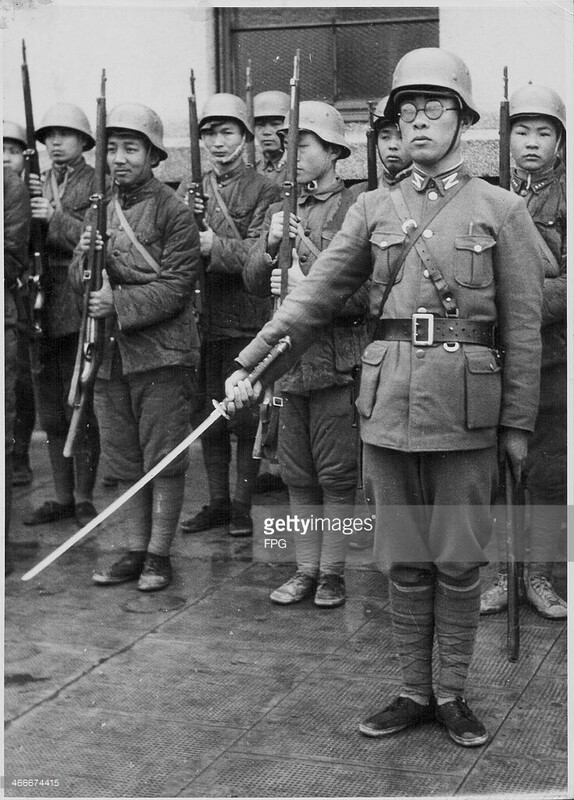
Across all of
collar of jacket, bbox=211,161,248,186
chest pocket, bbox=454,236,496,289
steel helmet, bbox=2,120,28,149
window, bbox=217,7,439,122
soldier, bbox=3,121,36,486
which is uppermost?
window, bbox=217,7,439,122

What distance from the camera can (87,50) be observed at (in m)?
6.19

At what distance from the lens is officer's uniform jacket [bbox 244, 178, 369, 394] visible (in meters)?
4.84

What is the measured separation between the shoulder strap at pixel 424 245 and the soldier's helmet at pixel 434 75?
27cm

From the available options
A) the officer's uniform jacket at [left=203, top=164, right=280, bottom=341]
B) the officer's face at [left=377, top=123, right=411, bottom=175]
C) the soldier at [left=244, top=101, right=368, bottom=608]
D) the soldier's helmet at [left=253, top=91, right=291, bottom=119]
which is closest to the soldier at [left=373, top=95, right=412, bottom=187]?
the officer's face at [left=377, top=123, right=411, bottom=175]

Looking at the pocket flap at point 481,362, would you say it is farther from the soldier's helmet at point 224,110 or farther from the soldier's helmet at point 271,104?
the soldier's helmet at point 271,104

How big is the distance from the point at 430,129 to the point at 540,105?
1.39m

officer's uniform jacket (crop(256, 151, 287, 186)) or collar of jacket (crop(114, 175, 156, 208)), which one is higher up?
officer's uniform jacket (crop(256, 151, 287, 186))

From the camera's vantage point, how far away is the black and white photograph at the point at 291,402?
138 inches

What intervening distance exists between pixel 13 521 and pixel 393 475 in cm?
323

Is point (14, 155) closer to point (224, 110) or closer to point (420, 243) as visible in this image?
point (224, 110)

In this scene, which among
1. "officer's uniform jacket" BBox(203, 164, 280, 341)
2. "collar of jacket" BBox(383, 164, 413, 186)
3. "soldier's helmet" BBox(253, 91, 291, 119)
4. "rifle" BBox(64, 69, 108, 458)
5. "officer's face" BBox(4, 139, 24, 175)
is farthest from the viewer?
"officer's face" BBox(4, 139, 24, 175)

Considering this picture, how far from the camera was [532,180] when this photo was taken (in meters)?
4.73

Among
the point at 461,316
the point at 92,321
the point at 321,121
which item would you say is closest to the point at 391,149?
the point at 321,121

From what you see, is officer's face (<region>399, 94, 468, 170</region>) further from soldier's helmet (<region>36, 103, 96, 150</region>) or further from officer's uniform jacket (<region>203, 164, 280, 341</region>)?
soldier's helmet (<region>36, 103, 96, 150</region>)
